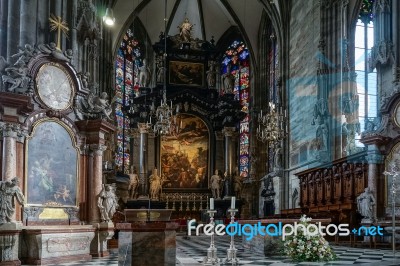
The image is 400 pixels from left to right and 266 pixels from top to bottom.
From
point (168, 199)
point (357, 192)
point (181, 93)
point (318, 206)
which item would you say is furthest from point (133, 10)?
point (357, 192)

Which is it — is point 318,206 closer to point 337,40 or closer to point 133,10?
point 337,40

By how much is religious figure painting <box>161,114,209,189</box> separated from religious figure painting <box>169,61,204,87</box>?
2.51 metres

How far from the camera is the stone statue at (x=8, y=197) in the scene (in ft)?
36.8

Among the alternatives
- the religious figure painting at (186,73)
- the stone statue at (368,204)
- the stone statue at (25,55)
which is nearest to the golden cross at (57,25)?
the stone statue at (25,55)

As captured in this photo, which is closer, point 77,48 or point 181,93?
point 77,48

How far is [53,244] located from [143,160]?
2029cm

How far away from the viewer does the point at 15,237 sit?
11.3 m

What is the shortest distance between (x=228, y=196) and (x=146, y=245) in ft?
77.2

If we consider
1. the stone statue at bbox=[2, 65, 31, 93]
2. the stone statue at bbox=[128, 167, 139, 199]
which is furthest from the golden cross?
the stone statue at bbox=[128, 167, 139, 199]

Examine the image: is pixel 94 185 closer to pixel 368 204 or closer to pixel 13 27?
pixel 13 27

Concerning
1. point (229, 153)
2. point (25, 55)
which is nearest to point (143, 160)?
point (229, 153)

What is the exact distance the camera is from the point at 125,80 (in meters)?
37.4

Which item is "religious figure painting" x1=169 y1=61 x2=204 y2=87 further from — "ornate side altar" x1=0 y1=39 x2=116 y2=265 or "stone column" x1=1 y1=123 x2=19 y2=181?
"stone column" x1=1 y1=123 x2=19 y2=181

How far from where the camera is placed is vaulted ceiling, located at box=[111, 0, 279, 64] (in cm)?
3578
